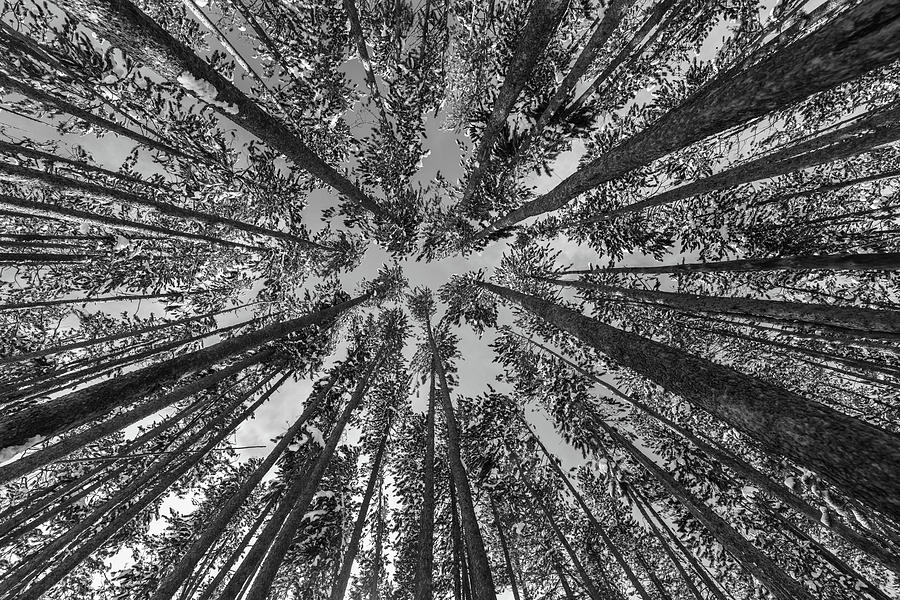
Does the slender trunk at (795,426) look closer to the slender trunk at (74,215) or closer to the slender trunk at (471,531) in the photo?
the slender trunk at (471,531)

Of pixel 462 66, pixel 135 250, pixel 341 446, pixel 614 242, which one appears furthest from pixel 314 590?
pixel 462 66

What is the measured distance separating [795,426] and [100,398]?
7.16 m

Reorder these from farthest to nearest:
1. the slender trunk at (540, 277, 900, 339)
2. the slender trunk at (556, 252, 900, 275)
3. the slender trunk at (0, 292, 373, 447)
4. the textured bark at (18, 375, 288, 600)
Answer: the textured bark at (18, 375, 288, 600), the slender trunk at (540, 277, 900, 339), the slender trunk at (556, 252, 900, 275), the slender trunk at (0, 292, 373, 447)

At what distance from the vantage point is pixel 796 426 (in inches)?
101

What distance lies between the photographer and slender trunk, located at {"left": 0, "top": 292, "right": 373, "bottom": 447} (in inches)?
141

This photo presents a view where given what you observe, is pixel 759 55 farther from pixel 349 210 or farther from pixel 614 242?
pixel 349 210

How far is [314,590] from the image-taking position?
1172 cm

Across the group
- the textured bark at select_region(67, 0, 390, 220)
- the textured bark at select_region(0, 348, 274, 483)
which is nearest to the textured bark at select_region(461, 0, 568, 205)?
the textured bark at select_region(67, 0, 390, 220)

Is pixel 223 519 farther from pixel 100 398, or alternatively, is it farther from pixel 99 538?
pixel 100 398

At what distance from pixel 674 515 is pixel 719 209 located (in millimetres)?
9006

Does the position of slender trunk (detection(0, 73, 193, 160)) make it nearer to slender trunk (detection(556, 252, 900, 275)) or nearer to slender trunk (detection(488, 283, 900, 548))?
slender trunk (detection(488, 283, 900, 548))

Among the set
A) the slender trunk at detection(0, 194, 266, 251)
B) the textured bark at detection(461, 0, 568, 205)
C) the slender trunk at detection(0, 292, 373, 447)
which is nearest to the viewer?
the slender trunk at detection(0, 292, 373, 447)

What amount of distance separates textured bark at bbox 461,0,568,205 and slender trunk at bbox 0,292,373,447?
26.6 ft

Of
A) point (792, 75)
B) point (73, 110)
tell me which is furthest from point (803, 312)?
point (73, 110)
